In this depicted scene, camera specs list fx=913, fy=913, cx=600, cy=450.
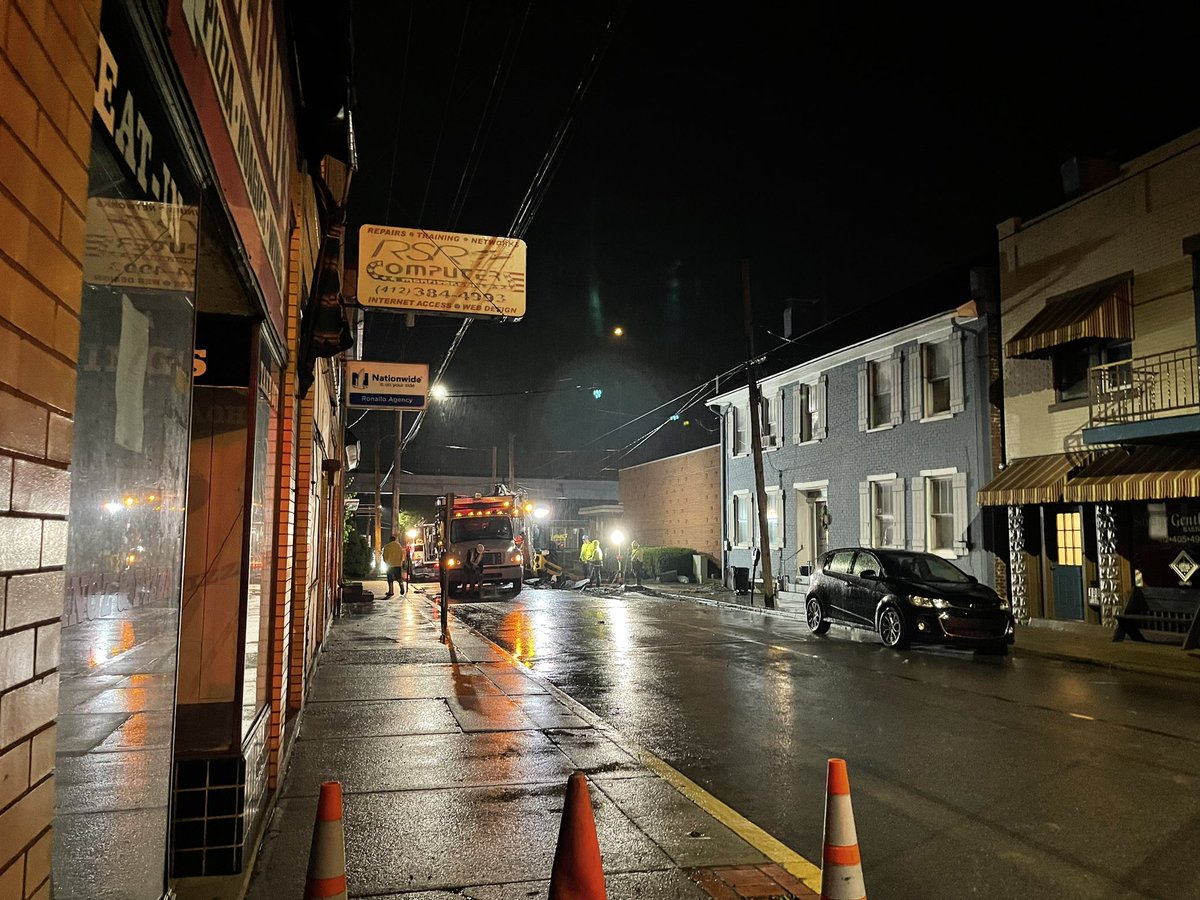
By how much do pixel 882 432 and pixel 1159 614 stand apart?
29.8 ft

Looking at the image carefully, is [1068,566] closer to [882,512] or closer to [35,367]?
[882,512]

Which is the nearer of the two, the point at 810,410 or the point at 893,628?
the point at 893,628

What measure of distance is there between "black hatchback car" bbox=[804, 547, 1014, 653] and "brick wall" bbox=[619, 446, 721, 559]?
17.3 metres

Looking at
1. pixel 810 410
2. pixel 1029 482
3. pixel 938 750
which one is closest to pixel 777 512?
pixel 810 410

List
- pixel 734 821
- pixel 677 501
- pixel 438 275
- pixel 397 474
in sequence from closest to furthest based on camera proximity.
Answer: pixel 734 821
pixel 438 275
pixel 397 474
pixel 677 501

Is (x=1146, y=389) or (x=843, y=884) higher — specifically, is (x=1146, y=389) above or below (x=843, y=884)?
above

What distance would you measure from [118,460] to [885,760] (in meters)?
6.27

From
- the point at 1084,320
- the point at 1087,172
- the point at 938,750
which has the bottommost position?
the point at 938,750

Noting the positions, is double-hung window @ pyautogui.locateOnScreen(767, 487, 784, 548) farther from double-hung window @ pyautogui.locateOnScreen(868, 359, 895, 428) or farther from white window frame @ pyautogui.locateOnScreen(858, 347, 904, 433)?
double-hung window @ pyautogui.locateOnScreen(868, 359, 895, 428)

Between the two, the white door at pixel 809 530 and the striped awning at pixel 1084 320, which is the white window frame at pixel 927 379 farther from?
the white door at pixel 809 530

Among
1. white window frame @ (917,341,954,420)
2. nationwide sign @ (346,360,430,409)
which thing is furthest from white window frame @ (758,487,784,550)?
nationwide sign @ (346,360,430,409)

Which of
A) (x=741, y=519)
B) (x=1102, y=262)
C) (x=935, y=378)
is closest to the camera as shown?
(x=1102, y=262)

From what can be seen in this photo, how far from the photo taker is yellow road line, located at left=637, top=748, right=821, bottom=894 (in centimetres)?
483

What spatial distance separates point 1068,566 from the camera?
18.0 metres
